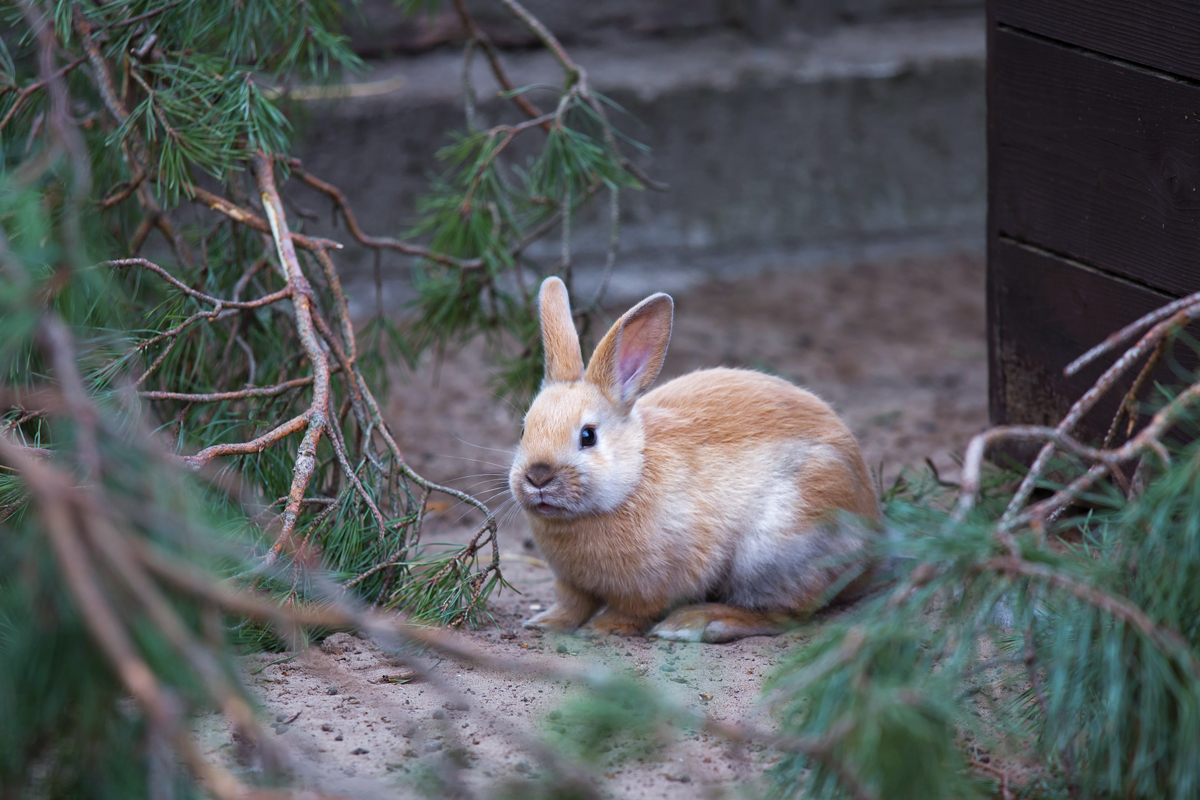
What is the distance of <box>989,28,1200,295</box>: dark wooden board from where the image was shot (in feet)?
8.63

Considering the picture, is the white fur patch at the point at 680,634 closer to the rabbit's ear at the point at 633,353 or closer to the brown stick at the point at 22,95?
the rabbit's ear at the point at 633,353

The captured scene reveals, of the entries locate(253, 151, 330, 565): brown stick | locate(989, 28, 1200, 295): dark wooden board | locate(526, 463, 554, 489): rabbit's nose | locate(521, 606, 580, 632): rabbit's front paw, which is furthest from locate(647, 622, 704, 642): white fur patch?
locate(989, 28, 1200, 295): dark wooden board

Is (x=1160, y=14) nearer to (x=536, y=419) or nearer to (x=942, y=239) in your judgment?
(x=536, y=419)

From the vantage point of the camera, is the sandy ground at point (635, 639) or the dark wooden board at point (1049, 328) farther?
the dark wooden board at point (1049, 328)

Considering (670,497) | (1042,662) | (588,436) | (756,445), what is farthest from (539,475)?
(1042,662)

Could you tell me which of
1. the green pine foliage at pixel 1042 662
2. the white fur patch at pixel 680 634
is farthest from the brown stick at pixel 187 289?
the green pine foliage at pixel 1042 662

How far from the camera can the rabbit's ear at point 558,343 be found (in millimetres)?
2973

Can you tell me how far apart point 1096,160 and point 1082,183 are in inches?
3.3

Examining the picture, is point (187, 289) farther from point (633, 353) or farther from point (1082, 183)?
point (1082, 183)

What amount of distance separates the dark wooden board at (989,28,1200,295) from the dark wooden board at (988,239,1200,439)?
6 cm

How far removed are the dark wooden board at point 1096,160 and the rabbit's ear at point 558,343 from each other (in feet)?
4.57

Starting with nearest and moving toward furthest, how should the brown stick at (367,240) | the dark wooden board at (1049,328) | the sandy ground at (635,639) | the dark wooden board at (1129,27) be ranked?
1. the sandy ground at (635,639)
2. the dark wooden board at (1129,27)
3. the dark wooden board at (1049,328)
4. the brown stick at (367,240)

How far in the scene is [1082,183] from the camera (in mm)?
2963

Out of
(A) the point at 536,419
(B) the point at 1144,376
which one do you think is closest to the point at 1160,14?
(B) the point at 1144,376
